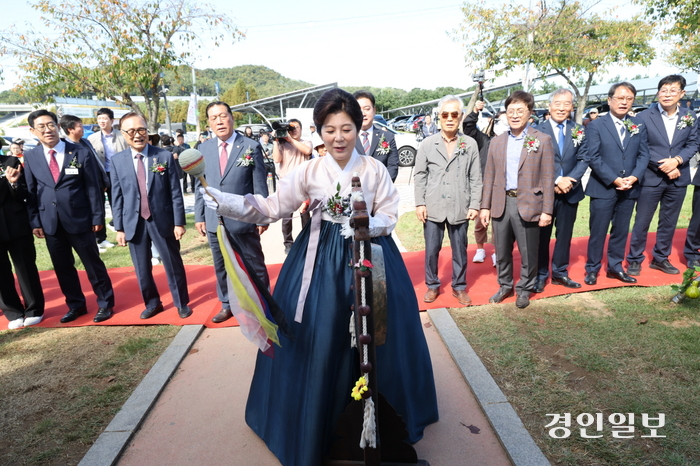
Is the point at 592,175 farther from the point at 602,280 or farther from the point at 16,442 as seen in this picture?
the point at 16,442

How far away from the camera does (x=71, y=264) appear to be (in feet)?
15.9

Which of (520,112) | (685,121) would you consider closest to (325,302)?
(520,112)

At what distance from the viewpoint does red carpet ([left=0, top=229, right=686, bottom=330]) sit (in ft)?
15.7

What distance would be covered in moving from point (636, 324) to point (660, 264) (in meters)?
1.75

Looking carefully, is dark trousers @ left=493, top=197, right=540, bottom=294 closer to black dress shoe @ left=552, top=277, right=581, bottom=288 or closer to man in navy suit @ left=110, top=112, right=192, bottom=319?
black dress shoe @ left=552, top=277, right=581, bottom=288

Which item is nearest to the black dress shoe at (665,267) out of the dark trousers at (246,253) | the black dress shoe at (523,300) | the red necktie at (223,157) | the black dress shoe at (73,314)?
the black dress shoe at (523,300)

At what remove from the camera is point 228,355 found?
3.97 metres

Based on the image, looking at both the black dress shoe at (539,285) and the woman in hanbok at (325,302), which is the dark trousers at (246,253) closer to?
the woman in hanbok at (325,302)

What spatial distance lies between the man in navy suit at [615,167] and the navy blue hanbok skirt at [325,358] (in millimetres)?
3266

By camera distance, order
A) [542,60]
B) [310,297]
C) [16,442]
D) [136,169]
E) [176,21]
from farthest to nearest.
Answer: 1. [542,60]
2. [176,21]
3. [136,169]
4. [16,442]
5. [310,297]

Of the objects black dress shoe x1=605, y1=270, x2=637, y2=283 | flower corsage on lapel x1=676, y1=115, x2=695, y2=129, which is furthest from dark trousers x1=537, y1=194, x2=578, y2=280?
flower corsage on lapel x1=676, y1=115, x2=695, y2=129

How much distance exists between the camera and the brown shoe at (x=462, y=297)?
4.73 meters

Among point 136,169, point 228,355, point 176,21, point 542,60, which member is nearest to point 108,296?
point 136,169

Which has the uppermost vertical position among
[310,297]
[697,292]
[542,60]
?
[542,60]
